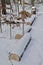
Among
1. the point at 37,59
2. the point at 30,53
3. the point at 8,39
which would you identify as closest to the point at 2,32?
the point at 8,39

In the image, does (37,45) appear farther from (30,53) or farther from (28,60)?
(28,60)

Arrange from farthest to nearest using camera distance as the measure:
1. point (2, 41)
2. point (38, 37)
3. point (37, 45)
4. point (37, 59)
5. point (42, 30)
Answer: point (42, 30)
point (38, 37)
point (2, 41)
point (37, 45)
point (37, 59)

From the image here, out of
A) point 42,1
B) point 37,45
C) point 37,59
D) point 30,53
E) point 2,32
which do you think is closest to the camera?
point 37,59

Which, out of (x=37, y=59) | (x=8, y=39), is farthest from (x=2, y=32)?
(x=37, y=59)

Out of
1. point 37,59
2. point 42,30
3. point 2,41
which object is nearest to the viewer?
point 37,59

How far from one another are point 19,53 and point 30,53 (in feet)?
1.80

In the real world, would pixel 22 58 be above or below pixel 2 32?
above

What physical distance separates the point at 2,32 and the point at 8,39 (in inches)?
40.0

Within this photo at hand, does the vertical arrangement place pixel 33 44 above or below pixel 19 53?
below

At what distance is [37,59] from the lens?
14.3ft

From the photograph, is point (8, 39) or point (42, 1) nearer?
point (8, 39)

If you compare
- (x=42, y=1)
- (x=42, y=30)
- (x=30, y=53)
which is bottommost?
(x=42, y=1)

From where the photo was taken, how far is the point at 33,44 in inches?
219

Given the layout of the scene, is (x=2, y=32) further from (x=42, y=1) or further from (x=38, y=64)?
(x=42, y=1)
